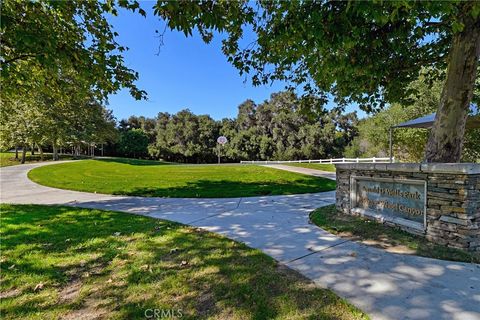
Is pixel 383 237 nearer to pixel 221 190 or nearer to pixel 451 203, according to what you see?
pixel 451 203

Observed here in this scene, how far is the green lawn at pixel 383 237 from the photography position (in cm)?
347

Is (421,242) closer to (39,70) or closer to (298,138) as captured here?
(39,70)

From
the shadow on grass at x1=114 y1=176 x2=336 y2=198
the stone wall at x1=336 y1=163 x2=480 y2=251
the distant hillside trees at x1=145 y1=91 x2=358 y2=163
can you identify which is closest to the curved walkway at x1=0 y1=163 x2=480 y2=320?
the stone wall at x1=336 y1=163 x2=480 y2=251

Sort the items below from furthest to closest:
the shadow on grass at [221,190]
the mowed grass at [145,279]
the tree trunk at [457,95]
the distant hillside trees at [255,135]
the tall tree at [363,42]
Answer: the distant hillside trees at [255,135] < the shadow on grass at [221,190] < the tree trunk at [457,95] < the tall tree at [363,42] < the mowed grass at [145,279]

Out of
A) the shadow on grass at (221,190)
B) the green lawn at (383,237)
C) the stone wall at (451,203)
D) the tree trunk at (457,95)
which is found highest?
the tree trunk at (457,95)

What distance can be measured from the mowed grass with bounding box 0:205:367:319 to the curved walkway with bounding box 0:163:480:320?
275mm

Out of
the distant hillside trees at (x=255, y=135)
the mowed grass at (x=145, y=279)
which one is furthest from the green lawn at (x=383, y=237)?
the distant hillside trees at (x=255, y=135)

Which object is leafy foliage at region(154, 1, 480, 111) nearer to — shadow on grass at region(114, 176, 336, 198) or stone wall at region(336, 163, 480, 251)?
stone wall at region(336, 163, 480, 251)

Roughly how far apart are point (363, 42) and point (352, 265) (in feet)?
11.5

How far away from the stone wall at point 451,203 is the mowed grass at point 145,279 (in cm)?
228

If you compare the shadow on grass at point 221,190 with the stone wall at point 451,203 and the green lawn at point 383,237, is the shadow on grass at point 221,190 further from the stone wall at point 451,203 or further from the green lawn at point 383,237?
the stone wall at point 451,203

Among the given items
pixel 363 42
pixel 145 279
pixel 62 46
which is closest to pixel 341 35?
pixel 363 42

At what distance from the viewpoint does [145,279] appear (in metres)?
2.92

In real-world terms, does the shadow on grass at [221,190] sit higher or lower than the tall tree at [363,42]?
lower
